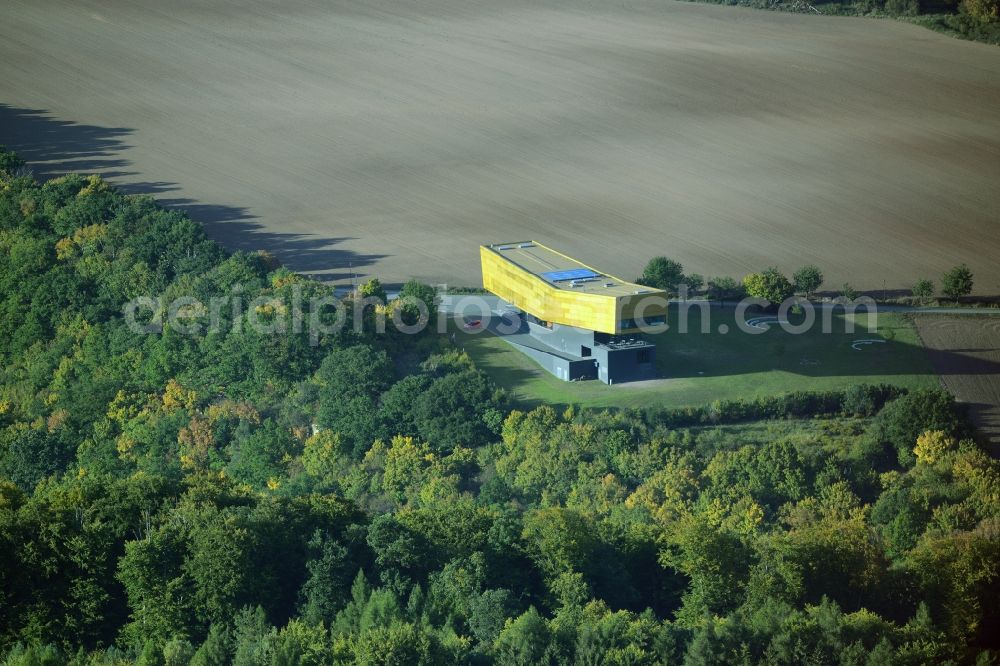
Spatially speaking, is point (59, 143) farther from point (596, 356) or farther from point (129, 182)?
point (596, 356)

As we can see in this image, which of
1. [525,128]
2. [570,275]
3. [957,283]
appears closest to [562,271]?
[570,275]

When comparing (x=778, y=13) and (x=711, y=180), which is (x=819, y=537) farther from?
(x=778, y=13)

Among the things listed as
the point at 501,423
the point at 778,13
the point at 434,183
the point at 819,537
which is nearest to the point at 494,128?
the point at 434,183

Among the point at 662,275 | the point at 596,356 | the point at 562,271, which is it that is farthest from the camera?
the point at 662,275

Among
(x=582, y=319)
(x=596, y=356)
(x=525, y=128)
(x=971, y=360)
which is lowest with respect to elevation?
(x=971, y=360)

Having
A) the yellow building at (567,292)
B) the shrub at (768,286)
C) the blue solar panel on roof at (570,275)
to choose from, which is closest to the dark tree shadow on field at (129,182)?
the yellow building at (567,292)
